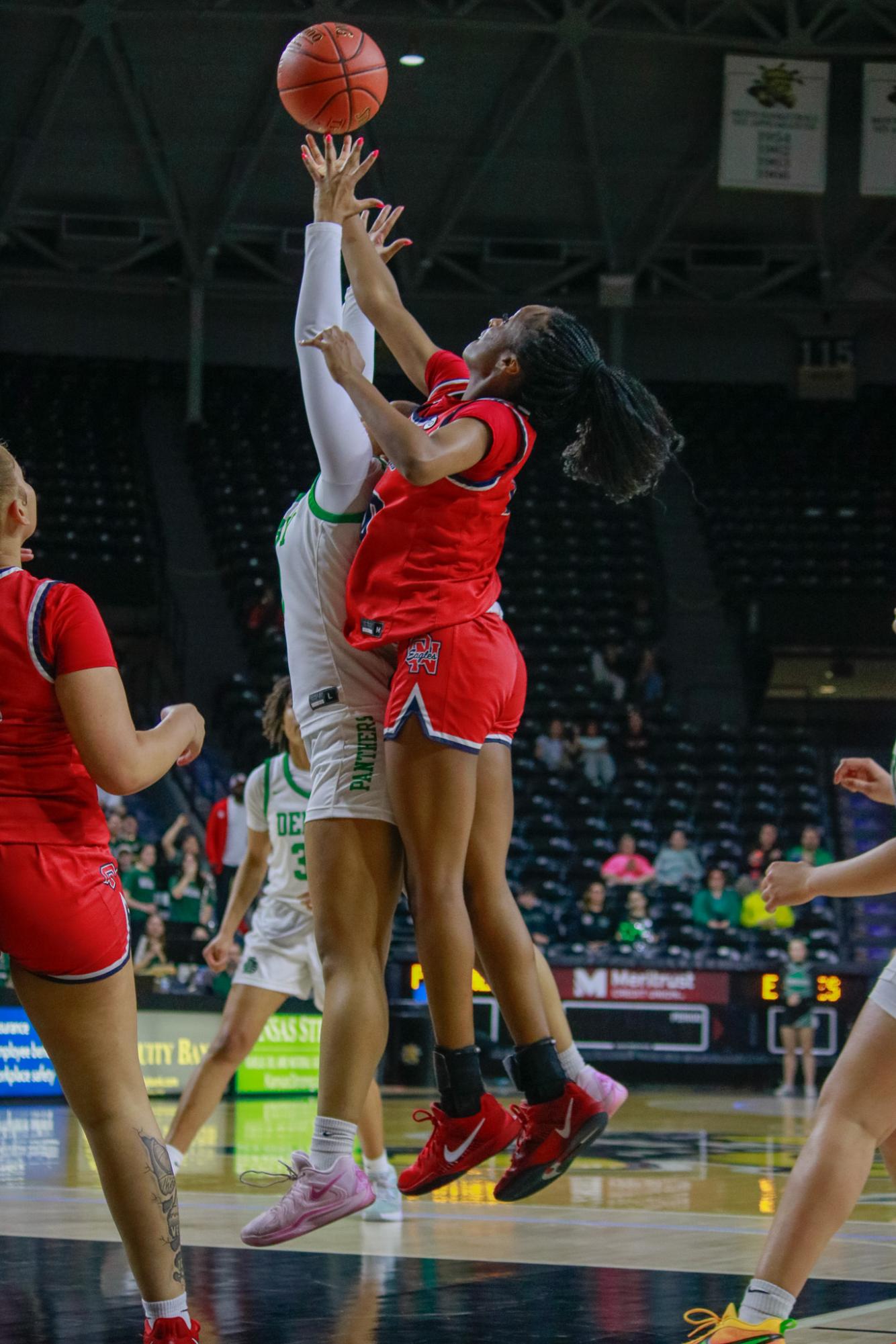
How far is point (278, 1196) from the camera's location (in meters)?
7.20

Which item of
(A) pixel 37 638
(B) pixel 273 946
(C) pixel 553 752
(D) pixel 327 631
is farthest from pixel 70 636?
(C) pixel 553 752

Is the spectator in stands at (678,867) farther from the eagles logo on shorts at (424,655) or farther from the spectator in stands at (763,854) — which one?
the eagles logo on shorts at (424,655)

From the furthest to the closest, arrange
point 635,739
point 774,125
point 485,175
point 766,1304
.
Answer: point 485,175 < point 635,739 < point 774,125 < point 766,1304

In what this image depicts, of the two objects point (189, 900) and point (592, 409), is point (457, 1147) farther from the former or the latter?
point (189, 900)

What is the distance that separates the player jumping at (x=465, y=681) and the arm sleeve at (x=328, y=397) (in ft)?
0.40

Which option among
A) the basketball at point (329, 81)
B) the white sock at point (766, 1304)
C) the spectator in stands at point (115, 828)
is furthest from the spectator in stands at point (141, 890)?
the white sock at point (766, 1304)

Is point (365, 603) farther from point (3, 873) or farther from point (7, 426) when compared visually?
point (7, 426)

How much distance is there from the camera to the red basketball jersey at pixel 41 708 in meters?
3.54

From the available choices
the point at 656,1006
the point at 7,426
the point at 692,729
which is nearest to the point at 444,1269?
the point at 656,1006

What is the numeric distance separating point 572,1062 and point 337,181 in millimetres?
2471

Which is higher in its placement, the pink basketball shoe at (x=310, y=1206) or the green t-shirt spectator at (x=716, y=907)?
the green t-shirt spectator at (x=716, y=907)

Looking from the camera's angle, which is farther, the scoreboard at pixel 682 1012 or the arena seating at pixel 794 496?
the arena seating at pixel 794 496

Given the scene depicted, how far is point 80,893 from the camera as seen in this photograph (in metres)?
3.52

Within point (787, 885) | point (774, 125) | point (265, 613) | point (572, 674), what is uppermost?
point (774, 125)
